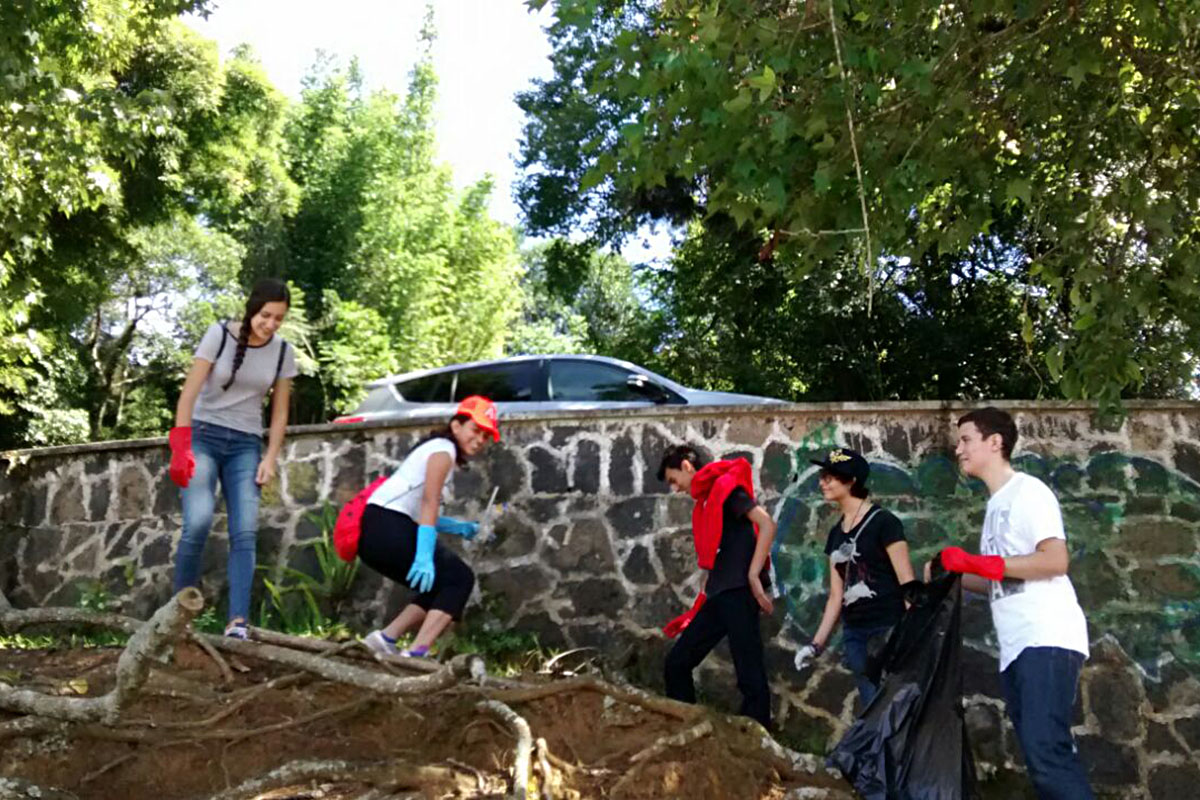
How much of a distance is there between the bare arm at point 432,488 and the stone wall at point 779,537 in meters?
2.48

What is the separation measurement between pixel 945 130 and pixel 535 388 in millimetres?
6474

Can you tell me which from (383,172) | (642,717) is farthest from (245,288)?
(642,717)

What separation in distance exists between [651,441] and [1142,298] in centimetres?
327

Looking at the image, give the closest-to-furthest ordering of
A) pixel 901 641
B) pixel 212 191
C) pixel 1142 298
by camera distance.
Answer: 1. pixel 901 641
2. pixel 1142 298
3. pixel 212 191

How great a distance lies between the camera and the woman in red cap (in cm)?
553

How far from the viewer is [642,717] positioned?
5.36 m

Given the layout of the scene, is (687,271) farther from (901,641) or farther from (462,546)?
(901,641)

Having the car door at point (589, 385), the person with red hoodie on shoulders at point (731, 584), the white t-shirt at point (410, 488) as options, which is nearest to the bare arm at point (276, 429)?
the white t-shirt at point (410, 488)

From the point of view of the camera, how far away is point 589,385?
11.6 metres

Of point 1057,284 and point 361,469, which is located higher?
point 1057,284

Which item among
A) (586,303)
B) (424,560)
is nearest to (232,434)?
(424,560)

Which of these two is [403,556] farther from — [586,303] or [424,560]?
[586,303]

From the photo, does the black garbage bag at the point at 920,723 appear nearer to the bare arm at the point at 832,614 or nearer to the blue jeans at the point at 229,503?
the bare arm at the point at 832,614

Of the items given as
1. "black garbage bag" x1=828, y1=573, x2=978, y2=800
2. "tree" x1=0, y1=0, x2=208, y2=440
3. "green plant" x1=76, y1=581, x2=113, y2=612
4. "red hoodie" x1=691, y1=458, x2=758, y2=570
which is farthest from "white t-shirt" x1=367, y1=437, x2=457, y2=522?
"green plant" x1=76, y1=581, x2=113, y2=612
